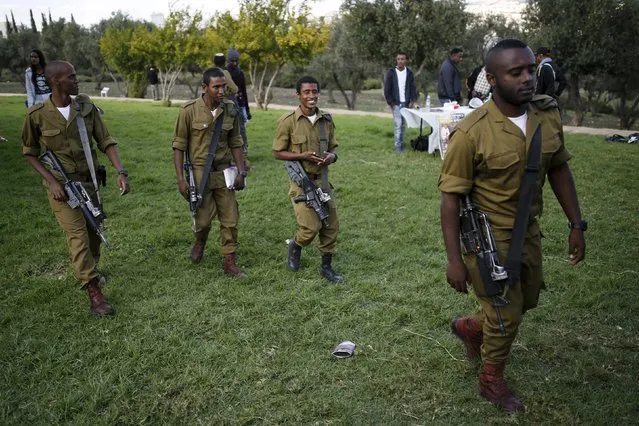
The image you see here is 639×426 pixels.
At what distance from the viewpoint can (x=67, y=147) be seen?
4.59m

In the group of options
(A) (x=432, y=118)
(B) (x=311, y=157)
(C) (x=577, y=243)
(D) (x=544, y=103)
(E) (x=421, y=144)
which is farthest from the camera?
(E) (x=421, y=144)

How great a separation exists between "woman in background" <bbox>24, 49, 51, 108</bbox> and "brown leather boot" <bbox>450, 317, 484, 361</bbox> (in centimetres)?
842

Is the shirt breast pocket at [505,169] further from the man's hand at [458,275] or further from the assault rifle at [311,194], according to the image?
the assault rifle at [311,194]

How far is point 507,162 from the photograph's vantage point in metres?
2.88

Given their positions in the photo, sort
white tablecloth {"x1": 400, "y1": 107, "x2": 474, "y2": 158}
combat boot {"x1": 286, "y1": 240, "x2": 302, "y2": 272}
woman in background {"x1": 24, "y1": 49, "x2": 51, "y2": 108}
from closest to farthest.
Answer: combat boot {"x1": 286, "y1": 240, "x2": 302, "y2": 272} → woman in background {"x1": 24, "y1": 49, "x2": 51, "y2": 108} → white tablecloth {"x1": 400, "y1": 107, "x2": 474, "y2": 158}

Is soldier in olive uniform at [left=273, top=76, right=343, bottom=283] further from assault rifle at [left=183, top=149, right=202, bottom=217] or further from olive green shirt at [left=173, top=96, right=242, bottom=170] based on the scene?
assault rifle at [left=183, top=149, right=202, bottom=217]

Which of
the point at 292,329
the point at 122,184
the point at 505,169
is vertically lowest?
the point at 292,329

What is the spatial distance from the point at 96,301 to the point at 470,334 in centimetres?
315

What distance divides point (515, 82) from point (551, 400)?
205 cm

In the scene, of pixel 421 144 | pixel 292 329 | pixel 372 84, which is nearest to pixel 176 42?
pixel 421 144

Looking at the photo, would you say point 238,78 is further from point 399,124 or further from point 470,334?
point 470,334

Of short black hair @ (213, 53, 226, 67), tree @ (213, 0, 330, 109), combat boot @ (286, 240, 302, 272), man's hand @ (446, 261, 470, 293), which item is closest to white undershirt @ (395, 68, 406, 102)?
short black hair @ (213, 53, 226, 67)

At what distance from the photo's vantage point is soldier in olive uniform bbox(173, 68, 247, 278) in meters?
5.14

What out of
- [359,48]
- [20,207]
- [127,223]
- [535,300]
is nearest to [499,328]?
[535,300]
